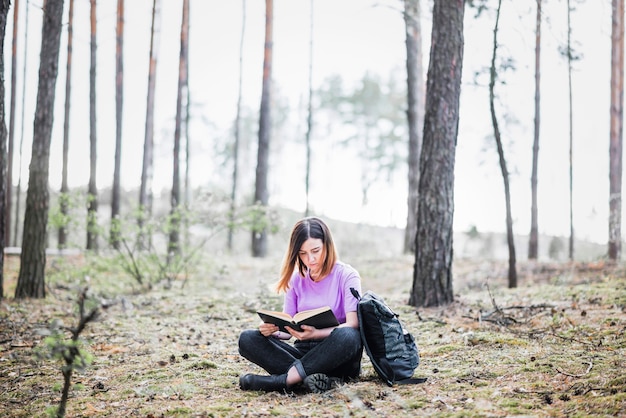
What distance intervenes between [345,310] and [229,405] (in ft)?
3.56

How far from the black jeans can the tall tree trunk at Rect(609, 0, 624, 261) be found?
412 inches

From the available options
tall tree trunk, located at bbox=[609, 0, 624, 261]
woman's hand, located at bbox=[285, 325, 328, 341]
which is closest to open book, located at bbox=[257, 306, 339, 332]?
woman's hand, located at bbox=[285, 325, 328, 341]

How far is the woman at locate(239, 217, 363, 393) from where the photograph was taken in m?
3.85

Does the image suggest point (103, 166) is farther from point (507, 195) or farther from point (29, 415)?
point (29, 415)

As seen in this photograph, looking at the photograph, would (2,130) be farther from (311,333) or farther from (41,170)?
(311,333)

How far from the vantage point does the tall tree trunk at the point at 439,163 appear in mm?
7062

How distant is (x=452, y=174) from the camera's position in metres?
7.18

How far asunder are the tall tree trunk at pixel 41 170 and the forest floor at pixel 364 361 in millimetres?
565

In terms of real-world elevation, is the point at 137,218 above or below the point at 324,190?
below

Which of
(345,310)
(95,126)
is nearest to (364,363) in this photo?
(345,310)

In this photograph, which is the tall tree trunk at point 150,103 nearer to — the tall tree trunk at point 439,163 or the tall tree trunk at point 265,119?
the tall tree trunk at point 265,119


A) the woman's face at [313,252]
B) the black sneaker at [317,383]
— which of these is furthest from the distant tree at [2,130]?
the black sneaker at [317,383]

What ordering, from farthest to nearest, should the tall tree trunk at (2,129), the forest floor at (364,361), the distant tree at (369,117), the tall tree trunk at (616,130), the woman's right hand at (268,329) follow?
the distant tree at (369,117)
the tall tree trunk at (616,130)
the tall tree trunk at (2,129)
the woman's right hand at (268,329)
the forest floor at (364,361)

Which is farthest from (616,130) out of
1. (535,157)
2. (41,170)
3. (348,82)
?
(348,82)
